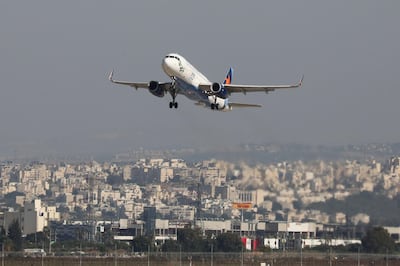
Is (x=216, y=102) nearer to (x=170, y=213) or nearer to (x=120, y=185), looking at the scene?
(x=170, y=213)

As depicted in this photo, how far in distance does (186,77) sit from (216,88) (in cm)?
223

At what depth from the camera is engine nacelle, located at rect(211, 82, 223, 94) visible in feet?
243

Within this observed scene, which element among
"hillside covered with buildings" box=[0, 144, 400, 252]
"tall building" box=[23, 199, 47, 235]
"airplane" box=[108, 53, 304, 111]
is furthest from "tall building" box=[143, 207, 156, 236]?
"airplane" box=[108, 53, 304, 111]

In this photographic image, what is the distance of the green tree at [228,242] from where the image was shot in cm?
8592

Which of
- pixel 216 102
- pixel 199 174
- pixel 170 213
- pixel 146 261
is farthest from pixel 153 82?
pixel 170 213

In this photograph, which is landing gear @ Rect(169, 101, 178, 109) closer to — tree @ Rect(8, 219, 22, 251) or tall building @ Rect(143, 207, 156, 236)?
tree @ Rect(8, 219, 22, 251)

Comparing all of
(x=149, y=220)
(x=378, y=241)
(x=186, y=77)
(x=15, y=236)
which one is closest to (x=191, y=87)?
(x=186, y=77)

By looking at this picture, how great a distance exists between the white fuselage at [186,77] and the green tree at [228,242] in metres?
14.9

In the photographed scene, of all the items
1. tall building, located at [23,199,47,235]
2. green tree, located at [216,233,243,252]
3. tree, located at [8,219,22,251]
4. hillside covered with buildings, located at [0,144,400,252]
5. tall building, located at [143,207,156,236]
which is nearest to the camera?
hillside covered with buildings, located at [0,144,400,252]

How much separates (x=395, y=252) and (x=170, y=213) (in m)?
57.2

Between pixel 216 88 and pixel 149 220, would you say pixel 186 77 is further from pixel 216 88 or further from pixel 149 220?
pixel 149 220

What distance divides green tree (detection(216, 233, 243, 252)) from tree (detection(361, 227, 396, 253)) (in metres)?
17.0

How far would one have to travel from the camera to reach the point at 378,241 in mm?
64750

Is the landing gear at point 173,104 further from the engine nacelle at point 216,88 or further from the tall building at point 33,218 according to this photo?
the tall building at point 33,218
